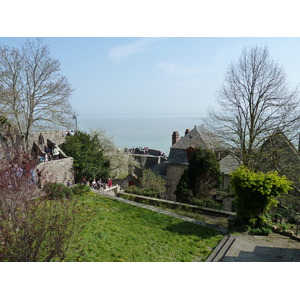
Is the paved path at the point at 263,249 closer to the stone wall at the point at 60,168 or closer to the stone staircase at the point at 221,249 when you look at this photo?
the stone staircase at the point at 221,249

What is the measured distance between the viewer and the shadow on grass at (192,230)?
31.5 ft

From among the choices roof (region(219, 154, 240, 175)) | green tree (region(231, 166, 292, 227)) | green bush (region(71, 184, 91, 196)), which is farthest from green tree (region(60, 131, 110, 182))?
green tree (region(231, 166, 292, 227))

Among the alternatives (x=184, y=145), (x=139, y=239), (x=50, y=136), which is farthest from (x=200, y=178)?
(x=50, y=136)

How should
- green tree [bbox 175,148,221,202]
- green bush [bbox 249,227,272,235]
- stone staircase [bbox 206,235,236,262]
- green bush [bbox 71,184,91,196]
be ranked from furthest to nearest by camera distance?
green tree [bbox 175,148,221,202], green bush [bbox 71,184,91,196], green bush [bbox 249,227,272,235], stone staircase [bbox 206,235,236,262]

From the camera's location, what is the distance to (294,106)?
1423 cm

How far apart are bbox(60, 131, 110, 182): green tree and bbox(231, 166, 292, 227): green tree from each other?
12628 mm

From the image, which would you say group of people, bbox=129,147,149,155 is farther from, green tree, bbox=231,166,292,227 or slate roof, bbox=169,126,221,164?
green tree, bbox=231,166,292,227

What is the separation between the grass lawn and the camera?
7445 millimetres

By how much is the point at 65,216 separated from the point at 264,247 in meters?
6.34

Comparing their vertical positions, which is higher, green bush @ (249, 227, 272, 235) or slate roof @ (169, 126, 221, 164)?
slate roof @ (169, 126, 221, 164)

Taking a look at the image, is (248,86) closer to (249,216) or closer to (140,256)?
(249,216)

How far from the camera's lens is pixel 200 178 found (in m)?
15.9

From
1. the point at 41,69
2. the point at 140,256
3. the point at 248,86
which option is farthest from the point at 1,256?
the point at 41,69

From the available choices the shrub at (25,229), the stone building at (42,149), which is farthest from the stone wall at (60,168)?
the shrub at (25,229)
